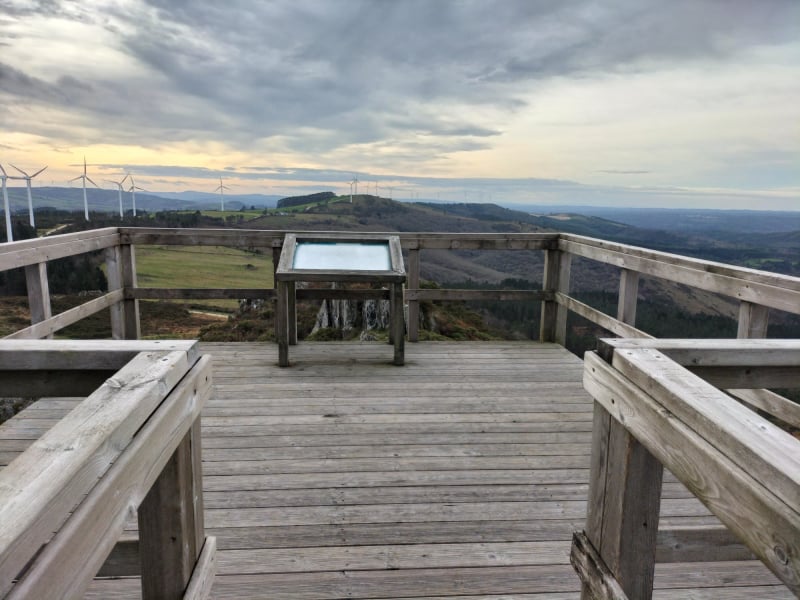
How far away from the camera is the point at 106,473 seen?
96cm

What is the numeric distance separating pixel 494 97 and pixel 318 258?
14.8 meters

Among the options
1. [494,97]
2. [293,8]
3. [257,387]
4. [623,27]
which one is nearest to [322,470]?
[257,387]

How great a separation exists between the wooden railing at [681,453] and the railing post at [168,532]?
47.7 inches

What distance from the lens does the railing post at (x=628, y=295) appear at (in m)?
4.61

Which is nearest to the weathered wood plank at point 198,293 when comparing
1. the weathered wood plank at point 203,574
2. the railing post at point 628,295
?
the railing post at point 628,295

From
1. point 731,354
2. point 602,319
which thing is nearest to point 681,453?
point 731,354

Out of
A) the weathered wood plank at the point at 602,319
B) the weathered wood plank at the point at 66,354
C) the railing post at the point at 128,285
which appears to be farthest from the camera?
the railing post at the point at 128,285

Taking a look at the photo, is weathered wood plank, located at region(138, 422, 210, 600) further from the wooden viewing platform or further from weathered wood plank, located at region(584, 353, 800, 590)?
weathered wood plank, located at region(584, 353, 800, 590)

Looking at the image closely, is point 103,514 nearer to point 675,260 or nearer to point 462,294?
point 675,260

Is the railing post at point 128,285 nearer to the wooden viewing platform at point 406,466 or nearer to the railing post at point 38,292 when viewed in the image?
the wooden viewing platform at point 406,466

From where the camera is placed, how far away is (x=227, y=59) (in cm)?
1243

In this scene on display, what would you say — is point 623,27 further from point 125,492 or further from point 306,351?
point 125,492

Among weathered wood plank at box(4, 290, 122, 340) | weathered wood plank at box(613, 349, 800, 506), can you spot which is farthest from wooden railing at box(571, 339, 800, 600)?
weathered wood plank at box(4, 290, 122, 340)

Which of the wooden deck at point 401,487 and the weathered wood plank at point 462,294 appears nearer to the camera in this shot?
the wooden deck at point 401,487
